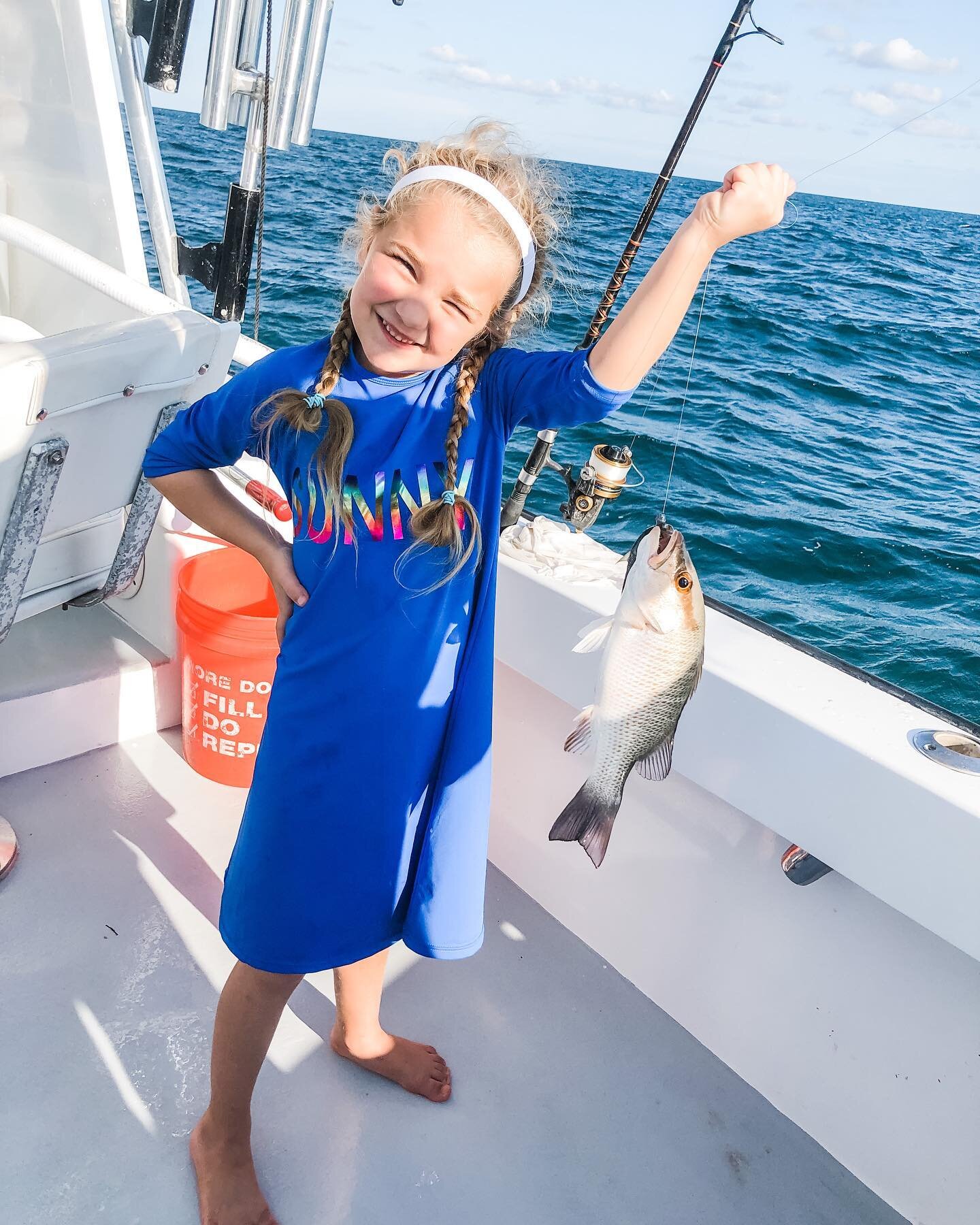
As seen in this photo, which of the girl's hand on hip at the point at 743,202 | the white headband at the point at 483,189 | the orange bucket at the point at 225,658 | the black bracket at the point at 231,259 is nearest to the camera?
the girl's hand on hip at the point at 743,202

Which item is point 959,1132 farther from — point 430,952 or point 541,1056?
point 430,952

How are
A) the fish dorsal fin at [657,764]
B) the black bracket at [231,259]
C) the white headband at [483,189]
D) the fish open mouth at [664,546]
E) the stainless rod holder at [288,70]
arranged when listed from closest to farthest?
the fish open mouth at [664,546] < the white headband at [483,189] < the fish dorsal fin at [657,764] < the stainless rod holder at [288,70] < the black bracket at [231,259]

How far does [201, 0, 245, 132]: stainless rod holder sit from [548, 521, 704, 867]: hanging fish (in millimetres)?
1924

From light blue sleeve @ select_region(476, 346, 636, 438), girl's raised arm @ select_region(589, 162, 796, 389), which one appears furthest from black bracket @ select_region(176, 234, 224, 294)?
girl's raised arm @ select_region(589, 162, 796, 389)

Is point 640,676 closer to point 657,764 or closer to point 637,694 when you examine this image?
point 637,694

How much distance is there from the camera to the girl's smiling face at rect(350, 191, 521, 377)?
1357 mm

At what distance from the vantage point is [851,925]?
188 centimetres

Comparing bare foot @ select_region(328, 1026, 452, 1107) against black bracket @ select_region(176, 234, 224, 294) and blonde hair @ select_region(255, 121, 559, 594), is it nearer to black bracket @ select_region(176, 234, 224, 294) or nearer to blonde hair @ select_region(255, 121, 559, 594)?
blonde hair @ select_region(255, 121, 559, 594)

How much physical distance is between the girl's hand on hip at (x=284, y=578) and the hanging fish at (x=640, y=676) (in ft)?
1.51

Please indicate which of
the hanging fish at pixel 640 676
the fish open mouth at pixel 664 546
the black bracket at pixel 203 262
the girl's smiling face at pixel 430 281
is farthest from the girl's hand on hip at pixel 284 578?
the black bracket at pixel 203 262

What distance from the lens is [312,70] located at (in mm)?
2461

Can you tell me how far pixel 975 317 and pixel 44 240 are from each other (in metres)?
17.4

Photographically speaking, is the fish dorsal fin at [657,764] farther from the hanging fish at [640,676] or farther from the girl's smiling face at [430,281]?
the girl's smiling face at [430,281]

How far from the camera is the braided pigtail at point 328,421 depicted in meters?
1.39
